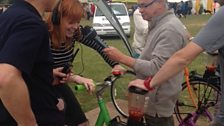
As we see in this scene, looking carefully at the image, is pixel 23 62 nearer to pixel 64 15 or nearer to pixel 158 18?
pixel 64 15

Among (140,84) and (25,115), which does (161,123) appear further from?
(25,115)

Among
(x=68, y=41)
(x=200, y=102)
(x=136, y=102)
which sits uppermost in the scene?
(x=68, y=41)

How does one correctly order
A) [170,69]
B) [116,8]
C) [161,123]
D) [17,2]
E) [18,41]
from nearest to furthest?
[18,41], [17,2], [170,69], [161,123], [116,8]

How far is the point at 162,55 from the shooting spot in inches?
112

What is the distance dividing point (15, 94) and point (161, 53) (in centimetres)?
134

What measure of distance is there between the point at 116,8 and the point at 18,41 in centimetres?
1785

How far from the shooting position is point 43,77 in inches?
78.2

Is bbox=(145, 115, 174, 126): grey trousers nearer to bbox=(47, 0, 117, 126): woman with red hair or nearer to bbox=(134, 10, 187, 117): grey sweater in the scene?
bbox=(134, 10, 187, 117): grey sweater

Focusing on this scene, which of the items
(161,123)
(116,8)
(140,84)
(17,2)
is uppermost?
(17,2)

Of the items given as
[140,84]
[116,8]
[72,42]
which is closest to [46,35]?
[140,84]

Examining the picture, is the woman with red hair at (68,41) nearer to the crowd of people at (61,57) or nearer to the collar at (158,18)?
the crowd of people at (61,57)

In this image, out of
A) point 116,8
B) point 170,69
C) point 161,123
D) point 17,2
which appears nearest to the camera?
point 17,2

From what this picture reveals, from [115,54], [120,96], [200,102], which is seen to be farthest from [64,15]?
[120,96]

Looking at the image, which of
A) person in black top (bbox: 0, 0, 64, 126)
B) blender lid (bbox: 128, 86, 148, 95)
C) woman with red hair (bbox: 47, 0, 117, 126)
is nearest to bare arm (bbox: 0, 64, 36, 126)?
person in black top (bbox: 0, 0, 64, 126)
